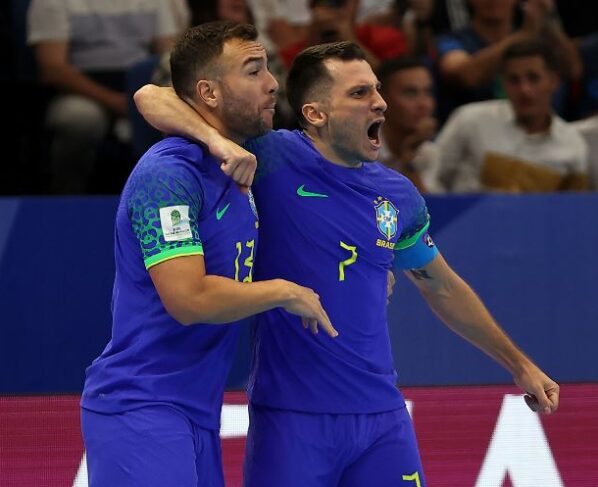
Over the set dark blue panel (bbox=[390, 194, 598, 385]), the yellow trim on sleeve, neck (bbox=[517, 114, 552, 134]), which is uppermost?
the yellow trim on sleeve

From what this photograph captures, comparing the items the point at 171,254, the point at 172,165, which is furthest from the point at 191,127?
the point at 171,254

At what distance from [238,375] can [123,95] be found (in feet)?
7.86

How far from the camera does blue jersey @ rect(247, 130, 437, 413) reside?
4059 millimetres

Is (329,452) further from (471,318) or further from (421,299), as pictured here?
(421,299)

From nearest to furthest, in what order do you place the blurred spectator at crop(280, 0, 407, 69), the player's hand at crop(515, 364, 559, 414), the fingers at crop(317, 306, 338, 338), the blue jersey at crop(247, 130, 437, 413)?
the fingers at crop(317, 306, 338, 338) < the blue jersey at crop(247, 130, 437, 413) < the player's hand at crop(515, 364, 559, 414) < the blurred spectator at crop(280, 0, 407, 69)

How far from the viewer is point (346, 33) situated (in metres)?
7.49

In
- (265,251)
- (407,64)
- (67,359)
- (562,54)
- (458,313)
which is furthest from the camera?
(562,54)

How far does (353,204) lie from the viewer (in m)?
4.14

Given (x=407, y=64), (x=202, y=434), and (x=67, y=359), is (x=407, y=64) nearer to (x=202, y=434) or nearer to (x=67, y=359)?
(x=67, y=359)

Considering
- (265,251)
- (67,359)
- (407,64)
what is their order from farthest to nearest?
(407,64) → (67,359) → (265,251)

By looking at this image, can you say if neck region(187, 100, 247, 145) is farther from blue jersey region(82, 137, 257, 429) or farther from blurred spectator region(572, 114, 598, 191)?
blurred spectator region(572, 114, 598, 191)

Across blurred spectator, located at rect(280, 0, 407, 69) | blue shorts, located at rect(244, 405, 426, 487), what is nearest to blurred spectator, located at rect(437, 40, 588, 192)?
blurred spectator, located at rect(280, 0, 407, 69)

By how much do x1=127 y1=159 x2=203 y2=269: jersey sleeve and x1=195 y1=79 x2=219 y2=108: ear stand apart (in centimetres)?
31

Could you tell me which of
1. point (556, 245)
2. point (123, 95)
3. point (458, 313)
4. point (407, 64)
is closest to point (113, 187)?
point (123, 95)
